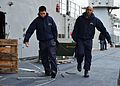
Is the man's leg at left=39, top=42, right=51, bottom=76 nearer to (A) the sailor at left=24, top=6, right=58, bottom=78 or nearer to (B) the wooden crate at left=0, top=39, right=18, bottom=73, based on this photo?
(A) the sailor at left=24, top=6, right=58, bottom=78

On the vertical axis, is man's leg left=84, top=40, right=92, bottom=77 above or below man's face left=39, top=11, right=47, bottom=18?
below

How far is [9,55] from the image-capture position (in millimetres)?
9758

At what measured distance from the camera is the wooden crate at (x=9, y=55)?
975 centimetres

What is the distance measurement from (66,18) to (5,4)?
13.3 m

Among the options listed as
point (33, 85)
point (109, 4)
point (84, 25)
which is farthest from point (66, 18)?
point (33, 85)

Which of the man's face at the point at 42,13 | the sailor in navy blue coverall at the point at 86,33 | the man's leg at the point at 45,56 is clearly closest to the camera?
the man's face at the point at 42,13

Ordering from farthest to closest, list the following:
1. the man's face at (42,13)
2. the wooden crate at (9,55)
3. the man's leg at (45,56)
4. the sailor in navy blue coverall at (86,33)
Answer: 1. the wooden crate at (9,55)
2. the sailor in navy blue coverall at (86,33)
3. the man's leg at (45,56)
4. the man's face at (42,13)

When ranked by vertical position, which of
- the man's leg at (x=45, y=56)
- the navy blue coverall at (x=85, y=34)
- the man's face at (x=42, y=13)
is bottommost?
the man's leg at (x=45, y=56)

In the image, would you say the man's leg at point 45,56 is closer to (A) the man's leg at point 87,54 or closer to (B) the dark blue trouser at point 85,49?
(B) the dark blue trouser at point 85,49

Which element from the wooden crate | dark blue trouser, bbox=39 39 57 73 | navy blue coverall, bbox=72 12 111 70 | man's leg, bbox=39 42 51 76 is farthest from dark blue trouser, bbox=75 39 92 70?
the wooden crate

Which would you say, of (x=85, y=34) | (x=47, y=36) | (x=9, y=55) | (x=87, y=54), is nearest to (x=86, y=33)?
(x=85, y=34)

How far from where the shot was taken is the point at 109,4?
42.5m

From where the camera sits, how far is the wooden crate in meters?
9.75

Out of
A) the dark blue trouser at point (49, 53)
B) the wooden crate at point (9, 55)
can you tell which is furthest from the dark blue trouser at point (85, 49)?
the wooden crate at point (9, 55)
